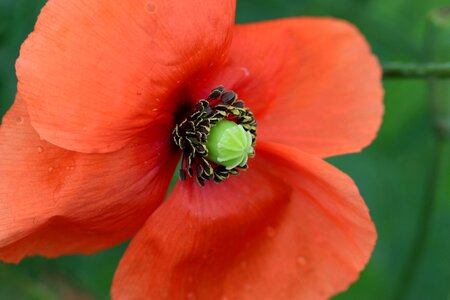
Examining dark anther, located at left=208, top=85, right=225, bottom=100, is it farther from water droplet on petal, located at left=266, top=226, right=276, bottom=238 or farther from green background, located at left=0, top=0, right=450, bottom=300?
green background, located at left=0, top=0, right=450, bottom=300

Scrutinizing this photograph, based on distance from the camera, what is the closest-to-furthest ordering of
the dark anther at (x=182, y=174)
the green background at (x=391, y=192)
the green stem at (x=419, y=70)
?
1. the dark anther at (x=182, y=174)
2. the green stem at (x=419, y=70)
3. the green background at (x=391, y=192)

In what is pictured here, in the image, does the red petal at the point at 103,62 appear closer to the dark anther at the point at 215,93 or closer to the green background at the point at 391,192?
the dark anther at the point at 215,93

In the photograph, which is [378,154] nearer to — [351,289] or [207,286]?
[351,289]

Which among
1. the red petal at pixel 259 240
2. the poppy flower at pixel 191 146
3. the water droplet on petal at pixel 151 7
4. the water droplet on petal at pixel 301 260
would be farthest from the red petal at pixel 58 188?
the water droplet on petal at pixel 301 260

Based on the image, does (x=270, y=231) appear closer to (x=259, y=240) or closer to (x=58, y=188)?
(x=259, y=240)

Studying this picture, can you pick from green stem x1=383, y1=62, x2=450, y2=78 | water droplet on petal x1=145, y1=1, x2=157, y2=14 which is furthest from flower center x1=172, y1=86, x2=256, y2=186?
green stem x1=383, y1=62, x2=450, y2=78
